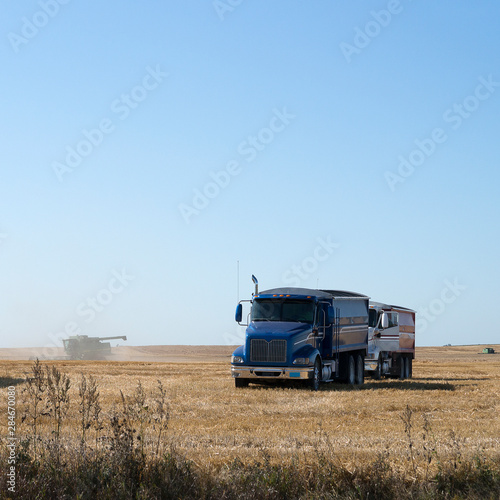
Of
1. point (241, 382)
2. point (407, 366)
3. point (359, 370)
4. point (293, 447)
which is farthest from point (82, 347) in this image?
point (293, 447)

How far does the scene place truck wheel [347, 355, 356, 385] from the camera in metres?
27.6

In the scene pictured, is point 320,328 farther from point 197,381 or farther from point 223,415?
→ point 223,415

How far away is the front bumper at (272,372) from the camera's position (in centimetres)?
2364

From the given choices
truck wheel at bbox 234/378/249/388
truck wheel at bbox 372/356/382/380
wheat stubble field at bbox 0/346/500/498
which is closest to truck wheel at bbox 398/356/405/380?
truck wheel at bbox 372/356/382/380

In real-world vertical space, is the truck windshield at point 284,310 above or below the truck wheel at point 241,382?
above

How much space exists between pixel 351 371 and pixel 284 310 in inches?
177

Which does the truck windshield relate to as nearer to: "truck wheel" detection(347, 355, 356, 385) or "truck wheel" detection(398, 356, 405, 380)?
"truck wheel" detection(347, 355, 356, 385)

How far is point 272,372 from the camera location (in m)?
24.0

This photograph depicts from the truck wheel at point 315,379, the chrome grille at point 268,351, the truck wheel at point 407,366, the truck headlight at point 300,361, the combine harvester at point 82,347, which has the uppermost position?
the chrome grille at point 268,351

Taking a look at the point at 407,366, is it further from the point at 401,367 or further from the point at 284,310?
the point at 284,310

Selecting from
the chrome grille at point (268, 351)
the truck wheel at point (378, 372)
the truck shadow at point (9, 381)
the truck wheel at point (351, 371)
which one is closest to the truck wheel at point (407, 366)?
the truck wheel at point (378, 372)

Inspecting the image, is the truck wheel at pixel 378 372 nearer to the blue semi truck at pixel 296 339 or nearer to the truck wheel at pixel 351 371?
the truck wheel at pixel 351 371

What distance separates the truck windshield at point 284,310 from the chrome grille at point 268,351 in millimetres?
1261

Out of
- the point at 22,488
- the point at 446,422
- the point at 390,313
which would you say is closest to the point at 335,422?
the point at 446,422
